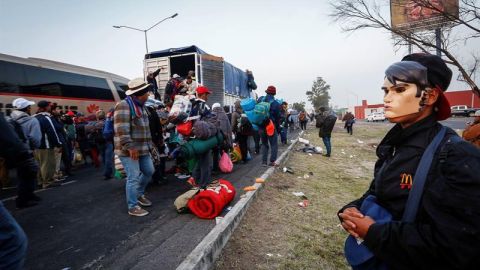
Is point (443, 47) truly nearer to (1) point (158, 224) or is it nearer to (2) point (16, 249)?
(1) point (158, 224)

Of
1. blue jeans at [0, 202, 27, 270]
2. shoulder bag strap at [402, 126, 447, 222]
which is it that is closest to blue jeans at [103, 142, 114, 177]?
blue jeans at [0, 202, 27, 270]

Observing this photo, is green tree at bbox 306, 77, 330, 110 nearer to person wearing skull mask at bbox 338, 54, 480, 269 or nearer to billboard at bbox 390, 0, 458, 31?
billboard at bbox 390, 0, 458, 31

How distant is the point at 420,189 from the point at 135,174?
397 centimetres

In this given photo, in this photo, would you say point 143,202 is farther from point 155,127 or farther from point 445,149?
point 445,149

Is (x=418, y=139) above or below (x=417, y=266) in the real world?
above

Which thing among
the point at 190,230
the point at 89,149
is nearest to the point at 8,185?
the point at 89,149

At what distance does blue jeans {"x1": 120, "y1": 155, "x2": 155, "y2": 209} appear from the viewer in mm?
4391

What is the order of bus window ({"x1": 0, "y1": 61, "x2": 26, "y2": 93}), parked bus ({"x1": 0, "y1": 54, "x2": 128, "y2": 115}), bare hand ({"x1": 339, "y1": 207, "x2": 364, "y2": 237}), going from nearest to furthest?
bare hand ({"x1": 339, "y1": 207, "x2": 364, "y2": 237}) → bus window ({"x1": 0, "y1": 61, "x2": 26, "y2": 93}) → parked bus ({"x1": 0, "y1": 54, "x2": 128, "y2": 115})

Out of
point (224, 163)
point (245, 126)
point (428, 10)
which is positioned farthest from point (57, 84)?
point (428, 10)

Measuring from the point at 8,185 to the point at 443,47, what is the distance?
642 inches

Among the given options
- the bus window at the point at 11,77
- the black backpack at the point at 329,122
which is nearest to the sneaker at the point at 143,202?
the black backpack at the point at 329,122

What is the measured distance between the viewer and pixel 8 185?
7.62 meters

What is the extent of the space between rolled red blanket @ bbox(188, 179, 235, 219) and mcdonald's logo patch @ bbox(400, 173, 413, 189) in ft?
10.3

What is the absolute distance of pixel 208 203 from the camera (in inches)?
169
